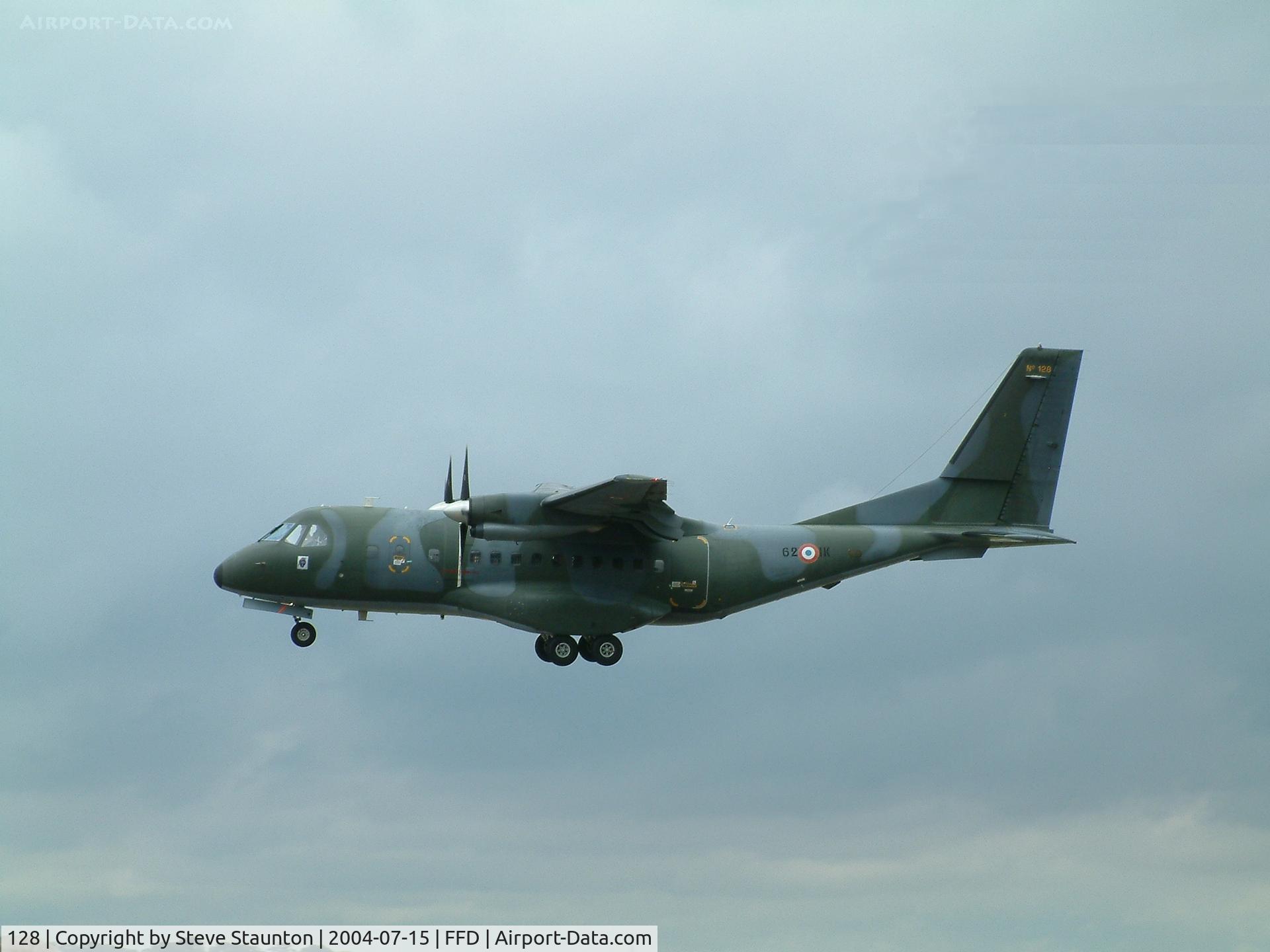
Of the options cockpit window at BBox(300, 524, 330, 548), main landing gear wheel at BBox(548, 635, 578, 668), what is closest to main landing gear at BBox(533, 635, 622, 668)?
main landing gear wheel at BBox(548, 635, 578, 668)

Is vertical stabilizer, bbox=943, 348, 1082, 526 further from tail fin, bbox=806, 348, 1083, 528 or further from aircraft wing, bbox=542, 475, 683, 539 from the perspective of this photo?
aircraft wing, bbox=542, 475, 683, 539

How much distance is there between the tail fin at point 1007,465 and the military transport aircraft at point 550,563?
928 millimetres

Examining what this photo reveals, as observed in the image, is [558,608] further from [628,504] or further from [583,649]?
[628,504]

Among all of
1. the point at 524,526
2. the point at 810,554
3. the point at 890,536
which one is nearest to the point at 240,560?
the point at 524,526

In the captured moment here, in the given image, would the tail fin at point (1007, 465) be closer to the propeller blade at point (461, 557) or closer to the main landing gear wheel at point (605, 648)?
the main landing gear wheel at point (605, 648)

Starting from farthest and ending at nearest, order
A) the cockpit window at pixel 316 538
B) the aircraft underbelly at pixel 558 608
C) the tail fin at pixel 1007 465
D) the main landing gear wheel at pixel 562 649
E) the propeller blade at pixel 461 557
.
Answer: the tail fin at pixel 1007 465
the main landing gear wheel at pixel 562 649
the cockpit window at pixel 316 538
the aircraft underbelly at pixel 558 608
the propeller blade at pixel 461 557

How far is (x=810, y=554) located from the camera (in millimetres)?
30953

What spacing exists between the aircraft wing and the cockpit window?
17.2ft

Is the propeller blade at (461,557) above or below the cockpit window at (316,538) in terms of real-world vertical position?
below

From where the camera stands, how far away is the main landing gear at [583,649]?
99.3 feet

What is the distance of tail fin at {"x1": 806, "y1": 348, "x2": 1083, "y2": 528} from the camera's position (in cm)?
3234

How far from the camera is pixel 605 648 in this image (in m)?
30.2

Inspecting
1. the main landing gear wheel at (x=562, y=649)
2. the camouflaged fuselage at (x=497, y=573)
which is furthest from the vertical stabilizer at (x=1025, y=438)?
the main landing gear wheel at (x=562, y=649)

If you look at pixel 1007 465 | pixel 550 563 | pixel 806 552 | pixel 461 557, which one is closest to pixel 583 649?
pixel 550 563
